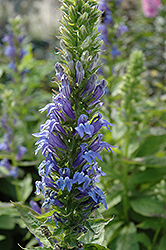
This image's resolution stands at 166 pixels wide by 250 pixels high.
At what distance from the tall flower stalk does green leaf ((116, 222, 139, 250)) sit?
1.45 metres

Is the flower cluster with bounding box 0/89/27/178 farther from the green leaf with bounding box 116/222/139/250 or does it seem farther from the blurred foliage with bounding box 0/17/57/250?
the green leaf with bounding box 116/222/139/250

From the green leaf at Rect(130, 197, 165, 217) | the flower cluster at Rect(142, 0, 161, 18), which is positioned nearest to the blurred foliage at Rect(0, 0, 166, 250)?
the green leaf at Rect(130, 197, 165, 217)

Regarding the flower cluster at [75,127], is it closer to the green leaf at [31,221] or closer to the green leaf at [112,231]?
the green leaf at [31,221]

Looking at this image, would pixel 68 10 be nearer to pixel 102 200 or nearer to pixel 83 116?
pixel 83 116

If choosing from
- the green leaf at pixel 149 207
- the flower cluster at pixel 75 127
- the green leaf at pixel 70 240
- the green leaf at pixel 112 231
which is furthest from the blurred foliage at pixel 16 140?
the flower cluster at pixel 75 127

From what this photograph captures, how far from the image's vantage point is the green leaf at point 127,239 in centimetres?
268

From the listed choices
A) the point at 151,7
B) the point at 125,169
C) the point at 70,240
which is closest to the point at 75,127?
the point at 70,240

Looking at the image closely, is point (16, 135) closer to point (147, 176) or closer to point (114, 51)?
point (114, 51)

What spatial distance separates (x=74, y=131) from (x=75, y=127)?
0.09 metres

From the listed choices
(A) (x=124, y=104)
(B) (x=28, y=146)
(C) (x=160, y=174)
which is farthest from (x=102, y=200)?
(B) (x=28, y=146)

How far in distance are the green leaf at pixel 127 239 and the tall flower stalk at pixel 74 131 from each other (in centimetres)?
145

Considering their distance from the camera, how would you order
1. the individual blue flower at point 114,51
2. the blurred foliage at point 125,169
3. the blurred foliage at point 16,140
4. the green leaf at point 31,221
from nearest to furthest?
the green leaf at point 31,221 → the blurred foliage at point 125,169 → the blurred foliage at point 16,140 → the individual blue flower at point 114,51

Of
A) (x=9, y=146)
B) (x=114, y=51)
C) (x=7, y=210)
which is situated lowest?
(x=7, y=210)

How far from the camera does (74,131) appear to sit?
1.40 metres
